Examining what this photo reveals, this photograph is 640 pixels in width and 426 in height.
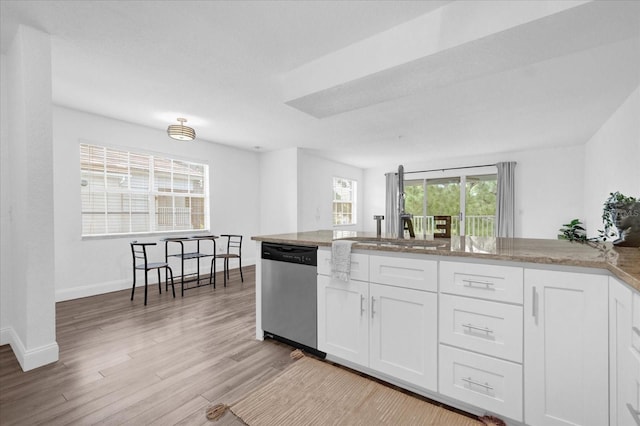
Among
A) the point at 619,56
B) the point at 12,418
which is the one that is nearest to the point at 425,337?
the point at 12,418

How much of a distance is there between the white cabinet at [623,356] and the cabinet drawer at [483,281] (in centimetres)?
33

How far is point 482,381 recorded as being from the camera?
1.49 meters

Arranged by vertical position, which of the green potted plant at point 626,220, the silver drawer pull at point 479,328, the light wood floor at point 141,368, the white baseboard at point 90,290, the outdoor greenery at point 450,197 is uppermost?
the outdoor greenery at point 450,197

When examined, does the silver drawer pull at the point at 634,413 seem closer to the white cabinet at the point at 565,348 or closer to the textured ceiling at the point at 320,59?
the white cabinet at the point at 565,348

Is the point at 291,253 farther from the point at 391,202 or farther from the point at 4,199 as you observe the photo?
the point at 391,202

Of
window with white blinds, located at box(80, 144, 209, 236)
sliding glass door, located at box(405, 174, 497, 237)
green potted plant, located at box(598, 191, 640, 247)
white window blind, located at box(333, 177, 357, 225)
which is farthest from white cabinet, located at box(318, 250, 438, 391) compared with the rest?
white window blind, located at box(333, 177, 357, 225)

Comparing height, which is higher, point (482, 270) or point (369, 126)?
point (369, 126)

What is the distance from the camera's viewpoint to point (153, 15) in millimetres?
1971

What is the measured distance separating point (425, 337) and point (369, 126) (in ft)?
11.6

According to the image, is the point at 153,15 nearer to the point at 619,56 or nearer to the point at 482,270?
the point at 482,270

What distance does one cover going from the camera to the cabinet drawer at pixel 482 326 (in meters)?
1.41

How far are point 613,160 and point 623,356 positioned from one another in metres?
3.98

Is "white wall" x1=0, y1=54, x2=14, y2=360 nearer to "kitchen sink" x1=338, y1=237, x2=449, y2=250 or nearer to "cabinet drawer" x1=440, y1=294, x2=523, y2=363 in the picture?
"kitchen sink" x1=338, y1=237, x2=449, y2=250

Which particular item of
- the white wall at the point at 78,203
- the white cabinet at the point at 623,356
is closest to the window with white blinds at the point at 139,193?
the white wall at the point at 78,203
